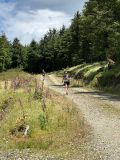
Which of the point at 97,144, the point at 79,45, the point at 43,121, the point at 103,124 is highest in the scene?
the point at 79,45

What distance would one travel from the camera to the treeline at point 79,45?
51969mm

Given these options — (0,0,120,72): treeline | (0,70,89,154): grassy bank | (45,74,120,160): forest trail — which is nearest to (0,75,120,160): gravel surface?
(45,74,120,160): forest trail

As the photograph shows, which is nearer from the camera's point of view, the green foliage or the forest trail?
the forest trail

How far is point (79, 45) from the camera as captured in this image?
115m

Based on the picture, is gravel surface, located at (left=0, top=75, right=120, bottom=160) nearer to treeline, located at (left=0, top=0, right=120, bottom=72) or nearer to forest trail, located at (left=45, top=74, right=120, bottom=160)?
forest trail, located at (left=45, top=74, right=120, bottom=160)

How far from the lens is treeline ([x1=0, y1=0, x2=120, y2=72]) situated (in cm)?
5197

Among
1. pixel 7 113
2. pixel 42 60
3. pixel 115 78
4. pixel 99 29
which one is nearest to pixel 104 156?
pixel 7 113

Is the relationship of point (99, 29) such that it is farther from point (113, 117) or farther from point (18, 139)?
point (18, 139)

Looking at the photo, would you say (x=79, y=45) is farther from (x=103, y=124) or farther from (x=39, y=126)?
(x=39, y=126)

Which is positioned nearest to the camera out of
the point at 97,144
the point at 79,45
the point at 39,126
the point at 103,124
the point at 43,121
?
the point at 97,144

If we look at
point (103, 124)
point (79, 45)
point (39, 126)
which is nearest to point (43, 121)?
point (39, 126)

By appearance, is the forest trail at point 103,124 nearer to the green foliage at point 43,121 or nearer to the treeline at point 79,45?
the green foliage at point 43,121

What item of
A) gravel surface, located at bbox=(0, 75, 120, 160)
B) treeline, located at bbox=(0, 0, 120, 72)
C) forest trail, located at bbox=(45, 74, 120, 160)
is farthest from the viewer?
treeline, located at bbox=(0, 0, 120, 72)

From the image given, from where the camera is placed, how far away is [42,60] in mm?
151250
